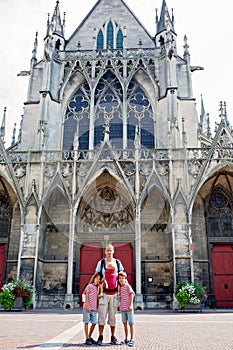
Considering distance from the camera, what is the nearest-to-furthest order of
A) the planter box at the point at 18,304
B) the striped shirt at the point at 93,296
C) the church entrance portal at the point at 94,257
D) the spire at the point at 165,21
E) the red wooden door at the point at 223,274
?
the striped shirt at the point at 93,296
the planter box at the point at 18,304
the red wooden door at the point at 223,274
the church entrance portal at the point at 94,257
the spire at the point at 165,21

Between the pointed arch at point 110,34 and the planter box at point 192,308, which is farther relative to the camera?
the pointed arch at point 110,34

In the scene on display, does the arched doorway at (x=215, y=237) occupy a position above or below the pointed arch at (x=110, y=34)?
below

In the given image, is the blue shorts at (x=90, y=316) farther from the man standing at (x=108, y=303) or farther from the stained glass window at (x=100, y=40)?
the stained glass window at (x=100, y=40)

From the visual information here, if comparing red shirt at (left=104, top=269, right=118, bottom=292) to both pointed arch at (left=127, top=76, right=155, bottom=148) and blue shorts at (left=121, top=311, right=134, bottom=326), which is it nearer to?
blue shorts at (left=121, top=311, right=134, bottom=326)

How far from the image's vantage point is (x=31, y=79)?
2362 cm

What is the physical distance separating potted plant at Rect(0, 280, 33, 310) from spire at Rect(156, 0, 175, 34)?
18.1 m

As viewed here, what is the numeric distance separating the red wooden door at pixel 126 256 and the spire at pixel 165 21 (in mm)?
14469

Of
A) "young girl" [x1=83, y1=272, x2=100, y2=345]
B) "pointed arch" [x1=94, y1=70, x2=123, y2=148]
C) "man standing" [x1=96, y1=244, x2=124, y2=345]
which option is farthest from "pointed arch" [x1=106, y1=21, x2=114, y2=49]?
"young girl" [x1=83, y1=272, x2=100, y2=345]

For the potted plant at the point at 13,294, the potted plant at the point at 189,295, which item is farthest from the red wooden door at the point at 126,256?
the potted plant at the point at 13,294

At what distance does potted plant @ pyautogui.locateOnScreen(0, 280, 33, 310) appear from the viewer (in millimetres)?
14836

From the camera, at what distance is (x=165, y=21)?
2419 cm

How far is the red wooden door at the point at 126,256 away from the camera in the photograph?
18.4 metres

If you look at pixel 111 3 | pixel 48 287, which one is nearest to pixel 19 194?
pixel 48 287

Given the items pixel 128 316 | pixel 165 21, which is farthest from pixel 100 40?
pixel 128 316
